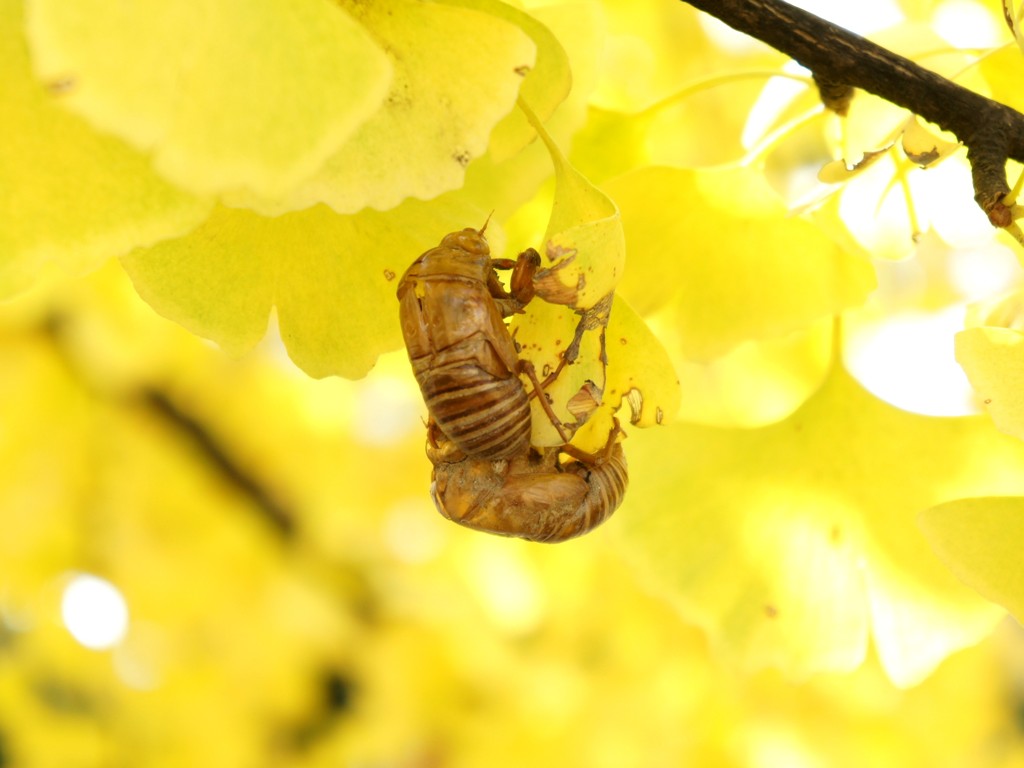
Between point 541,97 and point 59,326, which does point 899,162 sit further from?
point 59,326

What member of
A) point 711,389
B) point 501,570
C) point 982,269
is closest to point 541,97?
point 711,389

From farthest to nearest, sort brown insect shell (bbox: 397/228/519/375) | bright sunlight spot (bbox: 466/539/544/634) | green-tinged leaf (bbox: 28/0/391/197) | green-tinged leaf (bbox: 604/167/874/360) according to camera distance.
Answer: bright sunlight spot (bbox: 466/539/544/634) → green-tinged leaf (bbox: 604/167/874/360) → brown insect shell (bbox: 397/228/519/375) → green-tinged leaf (bbox: 28/0/391/197)

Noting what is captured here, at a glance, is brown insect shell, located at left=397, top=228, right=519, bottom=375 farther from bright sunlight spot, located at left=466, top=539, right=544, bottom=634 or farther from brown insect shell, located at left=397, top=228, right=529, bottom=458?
bright sunlight spot, located at left=466, top=539, right=544, bottom=634

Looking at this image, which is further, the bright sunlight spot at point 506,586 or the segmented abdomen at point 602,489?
the bright sunlight spot at point 506,586

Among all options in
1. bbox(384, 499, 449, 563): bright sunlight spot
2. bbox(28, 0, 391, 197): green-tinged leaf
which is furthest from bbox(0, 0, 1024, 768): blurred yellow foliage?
bbox(384, 499, 449, 563): bright sunlight spot

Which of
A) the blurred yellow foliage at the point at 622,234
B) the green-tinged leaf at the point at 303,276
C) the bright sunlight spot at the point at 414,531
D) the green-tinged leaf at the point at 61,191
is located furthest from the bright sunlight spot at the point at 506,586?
the green-tinged leaf at the point at 61,191

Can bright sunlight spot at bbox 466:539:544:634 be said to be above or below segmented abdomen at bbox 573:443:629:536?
below

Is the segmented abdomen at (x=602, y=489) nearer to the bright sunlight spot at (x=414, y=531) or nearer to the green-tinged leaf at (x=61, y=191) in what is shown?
the green-tinged leaf at (x=61, y=191)
